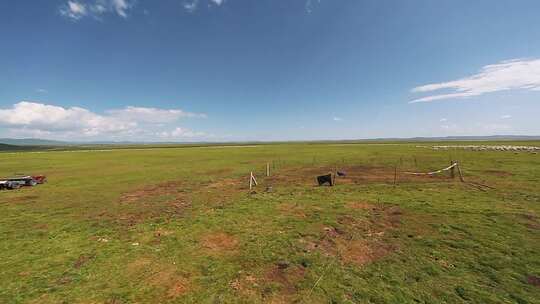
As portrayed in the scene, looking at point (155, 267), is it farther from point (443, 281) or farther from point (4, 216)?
point (4, 216)

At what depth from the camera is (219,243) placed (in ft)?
35.1

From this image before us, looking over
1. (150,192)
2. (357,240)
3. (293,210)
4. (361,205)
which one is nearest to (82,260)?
(293,210)

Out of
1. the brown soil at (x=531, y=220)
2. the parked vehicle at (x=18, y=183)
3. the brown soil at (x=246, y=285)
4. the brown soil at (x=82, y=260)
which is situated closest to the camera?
the brown soil at (x=246, y=285)

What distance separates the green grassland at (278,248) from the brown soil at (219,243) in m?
0.05

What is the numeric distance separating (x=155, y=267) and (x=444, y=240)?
12261 millimetres

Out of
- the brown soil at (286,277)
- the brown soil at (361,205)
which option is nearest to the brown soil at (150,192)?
the brown soil at (286,277)

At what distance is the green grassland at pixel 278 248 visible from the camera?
23.9 feet

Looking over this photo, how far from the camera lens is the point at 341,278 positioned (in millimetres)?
7863

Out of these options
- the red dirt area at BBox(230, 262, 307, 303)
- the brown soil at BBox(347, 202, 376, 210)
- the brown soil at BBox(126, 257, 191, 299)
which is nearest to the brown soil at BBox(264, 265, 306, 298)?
the red dirt area at BBox(230, 262, 307, 303)

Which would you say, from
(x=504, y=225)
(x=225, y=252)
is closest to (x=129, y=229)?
(x=225, y=252)

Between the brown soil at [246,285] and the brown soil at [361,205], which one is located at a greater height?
the brown soil at [361,205]

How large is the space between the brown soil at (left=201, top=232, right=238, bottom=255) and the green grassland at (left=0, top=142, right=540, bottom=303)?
0.05m

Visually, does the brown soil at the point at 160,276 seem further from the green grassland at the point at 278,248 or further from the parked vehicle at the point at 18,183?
the parked vehicle at the point at 18,183

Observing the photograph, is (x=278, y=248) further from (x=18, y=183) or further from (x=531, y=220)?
(x=18, y=183)
